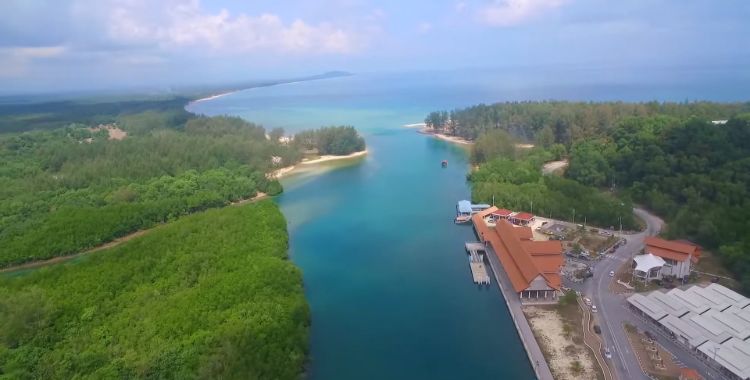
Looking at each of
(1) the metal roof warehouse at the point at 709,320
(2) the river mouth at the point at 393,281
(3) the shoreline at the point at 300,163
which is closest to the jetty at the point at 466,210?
(2) the river mouth at the point at 393,281

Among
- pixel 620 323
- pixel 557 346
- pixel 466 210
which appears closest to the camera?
pixel 557 346

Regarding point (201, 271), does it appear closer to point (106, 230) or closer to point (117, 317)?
point (117, 317)

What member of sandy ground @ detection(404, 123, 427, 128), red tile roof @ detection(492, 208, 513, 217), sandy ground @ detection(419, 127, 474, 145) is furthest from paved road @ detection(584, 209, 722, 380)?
sandy ground @ detection(404, 123, 427, 128)

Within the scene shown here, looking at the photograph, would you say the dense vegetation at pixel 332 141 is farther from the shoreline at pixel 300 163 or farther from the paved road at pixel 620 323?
the paved road at pixel 620 323

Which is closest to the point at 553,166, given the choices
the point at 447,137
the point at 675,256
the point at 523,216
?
the point at 523,216

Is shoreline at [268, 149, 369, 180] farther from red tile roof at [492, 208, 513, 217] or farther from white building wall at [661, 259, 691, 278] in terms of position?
white building wall at [661, 259, 691, 278]

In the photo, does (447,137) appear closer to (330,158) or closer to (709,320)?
(330,158)

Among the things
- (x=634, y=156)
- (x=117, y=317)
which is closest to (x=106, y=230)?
(x=117, y=317)
